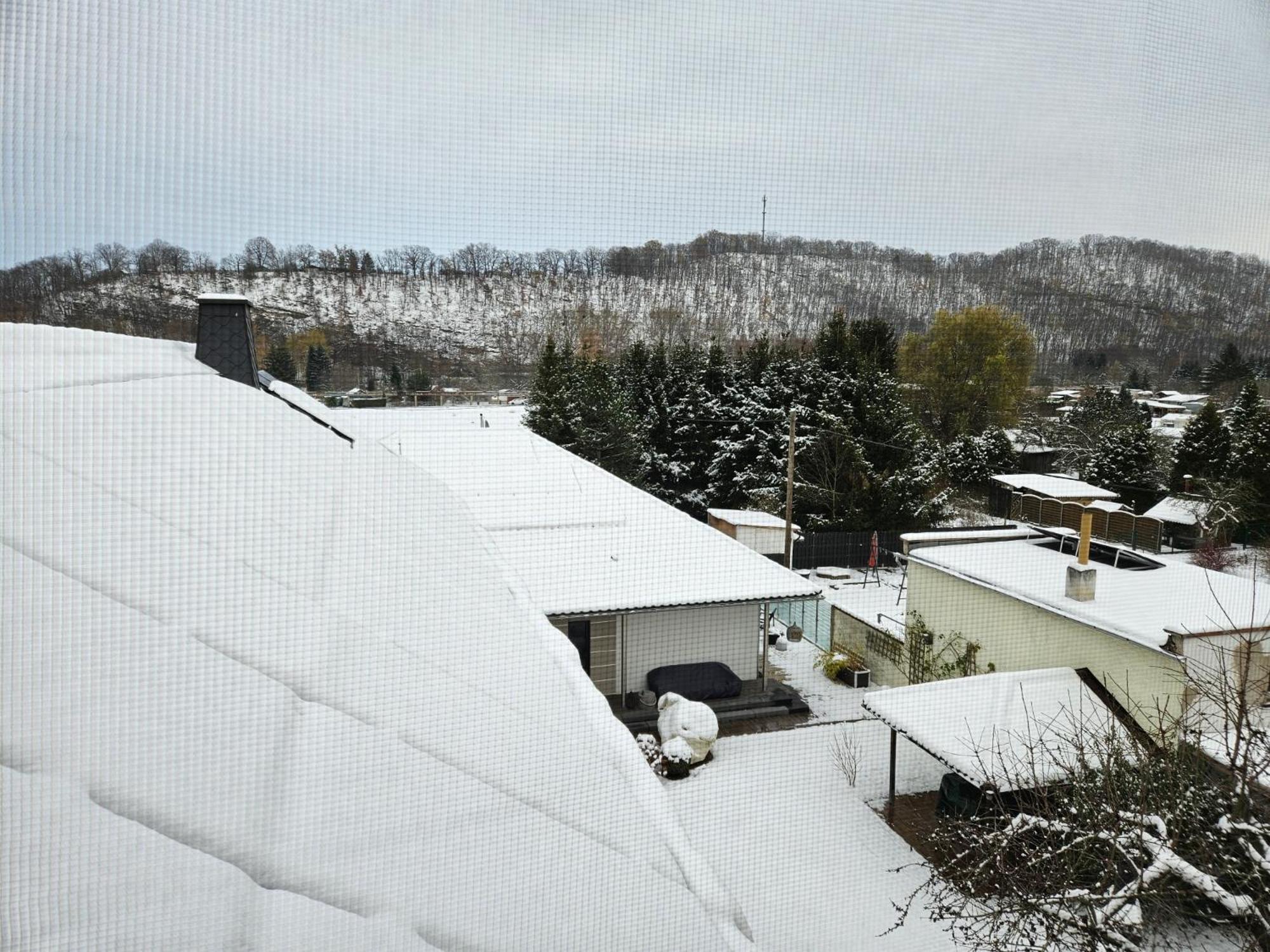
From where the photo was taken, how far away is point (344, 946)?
1.46 feet

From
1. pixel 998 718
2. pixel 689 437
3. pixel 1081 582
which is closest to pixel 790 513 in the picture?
pixel 689 437

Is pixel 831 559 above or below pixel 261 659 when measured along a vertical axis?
below

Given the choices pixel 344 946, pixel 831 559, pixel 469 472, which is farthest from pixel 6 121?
pixel 831 559

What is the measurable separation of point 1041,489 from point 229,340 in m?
6.79

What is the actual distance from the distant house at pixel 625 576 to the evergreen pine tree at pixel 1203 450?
434cm

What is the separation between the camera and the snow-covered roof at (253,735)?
43cm

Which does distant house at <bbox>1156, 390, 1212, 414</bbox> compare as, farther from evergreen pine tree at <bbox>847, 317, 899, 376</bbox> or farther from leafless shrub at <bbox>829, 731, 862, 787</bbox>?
leafless shrub at <bbox>829, 731, 862, 787</bbox>

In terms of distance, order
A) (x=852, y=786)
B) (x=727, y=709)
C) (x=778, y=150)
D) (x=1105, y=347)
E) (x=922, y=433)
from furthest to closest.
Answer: (x=922, y=433)
(x=727, y=709)
(x=852, y=786)
(x=1105, y=347)
(x=778, y=150)

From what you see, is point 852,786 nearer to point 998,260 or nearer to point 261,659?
point 998,260

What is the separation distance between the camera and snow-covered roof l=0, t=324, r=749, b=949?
428mm

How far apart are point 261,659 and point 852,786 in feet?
8.21

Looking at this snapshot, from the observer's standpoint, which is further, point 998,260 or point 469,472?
point 469,472

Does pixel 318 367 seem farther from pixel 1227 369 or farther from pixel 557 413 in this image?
pixel 557 413

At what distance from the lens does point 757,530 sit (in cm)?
633
